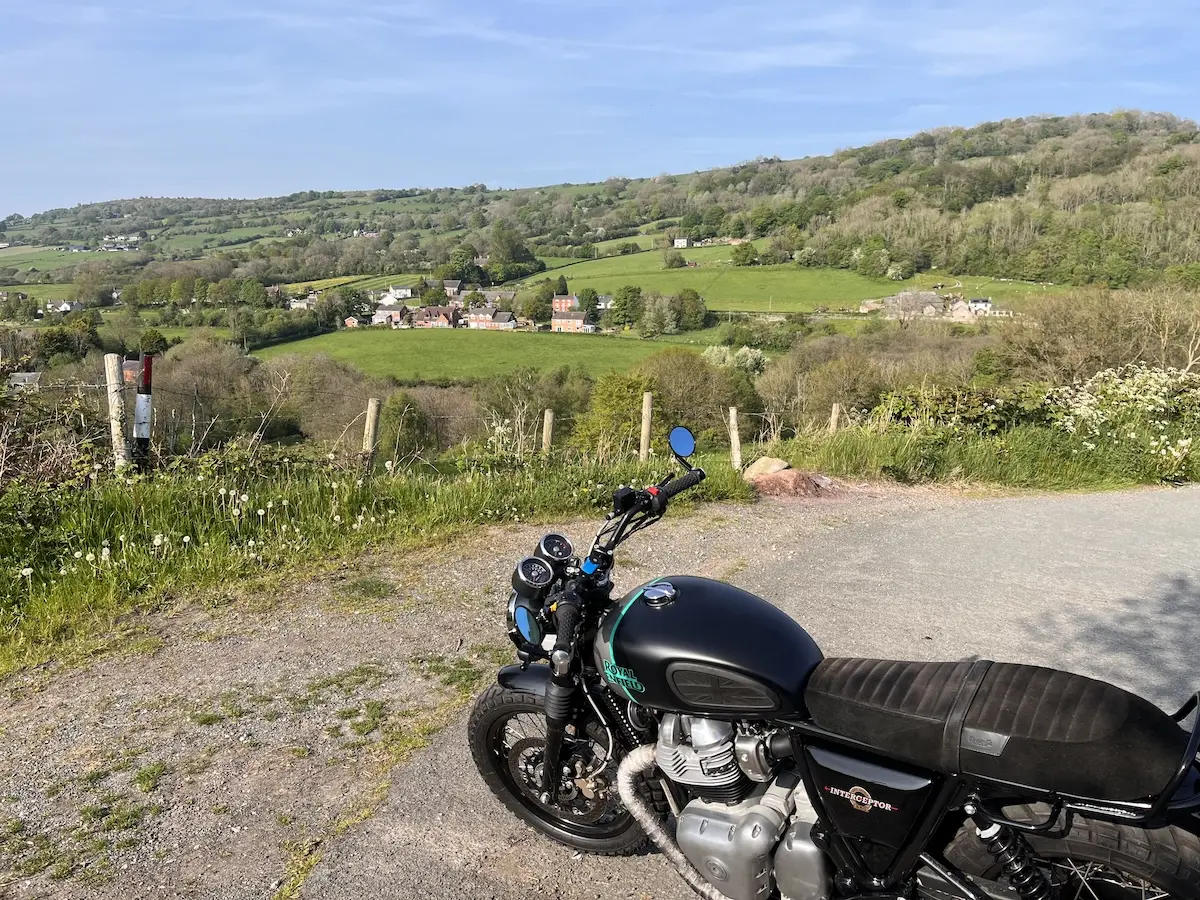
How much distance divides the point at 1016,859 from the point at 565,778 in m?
1.43

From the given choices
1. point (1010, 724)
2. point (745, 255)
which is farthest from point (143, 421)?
point (745, 255)

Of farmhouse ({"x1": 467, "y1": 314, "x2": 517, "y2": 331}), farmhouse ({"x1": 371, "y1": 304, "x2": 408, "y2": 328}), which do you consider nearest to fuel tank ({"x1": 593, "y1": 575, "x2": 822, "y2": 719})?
farmhouse ({"x1": 467, "y1": 314, "x2": 517, "y2": 331})

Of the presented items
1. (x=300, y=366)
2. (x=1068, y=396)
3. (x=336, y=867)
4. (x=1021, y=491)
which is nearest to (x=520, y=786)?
(x=336, y=867)

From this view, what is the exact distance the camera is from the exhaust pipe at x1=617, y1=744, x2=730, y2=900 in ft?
7.82

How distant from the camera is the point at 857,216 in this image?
66.9 m

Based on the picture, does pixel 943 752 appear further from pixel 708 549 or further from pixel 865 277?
pixel 865 277

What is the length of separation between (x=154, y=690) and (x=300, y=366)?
2991 cm

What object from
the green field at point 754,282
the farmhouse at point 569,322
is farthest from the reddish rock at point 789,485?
the farmhouse at point 569,322

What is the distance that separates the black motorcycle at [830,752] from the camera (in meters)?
1.74

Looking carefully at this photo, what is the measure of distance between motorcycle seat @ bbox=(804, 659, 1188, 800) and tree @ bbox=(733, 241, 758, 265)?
227 ft

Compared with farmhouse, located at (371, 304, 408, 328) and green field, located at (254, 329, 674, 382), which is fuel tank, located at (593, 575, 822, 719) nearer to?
green field, located at (254, 329, 674, 382)

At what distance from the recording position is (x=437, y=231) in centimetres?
9794

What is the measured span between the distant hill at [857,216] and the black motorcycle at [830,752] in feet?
117

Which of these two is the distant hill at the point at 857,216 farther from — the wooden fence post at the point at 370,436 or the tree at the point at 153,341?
the wooden fence post at the point at 370,436
